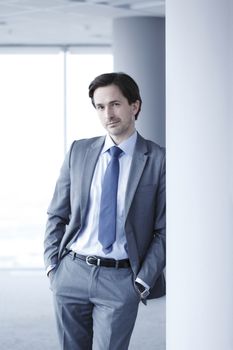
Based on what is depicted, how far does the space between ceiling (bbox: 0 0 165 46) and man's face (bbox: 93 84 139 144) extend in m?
3.20

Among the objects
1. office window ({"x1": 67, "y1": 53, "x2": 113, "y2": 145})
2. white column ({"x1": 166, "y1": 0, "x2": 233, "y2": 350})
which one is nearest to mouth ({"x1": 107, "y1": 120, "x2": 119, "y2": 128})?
white column ({"x1": 166, "y1": 0, "x2": 233, "y2": 350})

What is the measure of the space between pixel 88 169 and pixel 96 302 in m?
0.52

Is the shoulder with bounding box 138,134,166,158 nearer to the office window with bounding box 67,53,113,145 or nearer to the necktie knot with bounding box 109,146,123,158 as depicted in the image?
the necktie knot with bounding box 109,146,123,158

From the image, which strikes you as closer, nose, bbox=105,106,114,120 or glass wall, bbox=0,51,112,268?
nose, bbox=105,106,114,120

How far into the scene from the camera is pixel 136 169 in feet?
8.51

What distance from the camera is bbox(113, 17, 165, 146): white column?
636cm

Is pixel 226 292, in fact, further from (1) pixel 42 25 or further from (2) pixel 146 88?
(1) pixel 42 25

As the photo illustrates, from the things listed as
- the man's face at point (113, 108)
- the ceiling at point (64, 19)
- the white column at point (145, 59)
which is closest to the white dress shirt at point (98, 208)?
the man's face at point (113, 108)

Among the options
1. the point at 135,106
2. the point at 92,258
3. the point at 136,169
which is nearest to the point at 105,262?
the point at 92,258

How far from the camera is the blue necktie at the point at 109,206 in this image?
8.25ft

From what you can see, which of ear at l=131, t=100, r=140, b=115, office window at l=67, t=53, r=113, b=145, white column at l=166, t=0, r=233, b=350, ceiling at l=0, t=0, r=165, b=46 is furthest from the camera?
office window at l=67, t=53, r=113, b=145

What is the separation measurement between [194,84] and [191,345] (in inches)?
31.6

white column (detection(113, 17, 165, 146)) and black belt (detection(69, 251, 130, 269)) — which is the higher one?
white column (detection(113, 17, 165, 146))

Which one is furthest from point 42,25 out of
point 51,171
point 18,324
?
point 51,171
